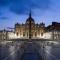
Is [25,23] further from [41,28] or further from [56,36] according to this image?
[56,36]

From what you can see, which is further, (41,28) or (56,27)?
(41,28)

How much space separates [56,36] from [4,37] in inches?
1399

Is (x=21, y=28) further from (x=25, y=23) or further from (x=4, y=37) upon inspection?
(x=4, y=37)

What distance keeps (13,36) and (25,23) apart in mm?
16034

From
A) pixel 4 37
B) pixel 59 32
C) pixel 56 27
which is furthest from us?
pixel 56 27

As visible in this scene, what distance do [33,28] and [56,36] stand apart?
39737 mm

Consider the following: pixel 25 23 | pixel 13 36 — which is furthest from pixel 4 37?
pixel 25 23

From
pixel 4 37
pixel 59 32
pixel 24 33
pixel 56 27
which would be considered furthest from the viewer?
pixel 24 33

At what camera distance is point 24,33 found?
196 metres

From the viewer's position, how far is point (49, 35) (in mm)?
179000

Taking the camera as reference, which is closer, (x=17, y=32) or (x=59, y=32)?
(x=59, y=32)

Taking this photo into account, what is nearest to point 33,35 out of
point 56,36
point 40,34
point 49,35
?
point 40,34

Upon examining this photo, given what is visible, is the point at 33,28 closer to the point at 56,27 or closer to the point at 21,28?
the point at 21,28

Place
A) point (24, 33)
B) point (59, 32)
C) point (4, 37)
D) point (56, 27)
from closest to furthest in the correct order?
1. point (59, 32)
2. point (4, 37)
3. point (56, 27)
4. point (24, 33)
